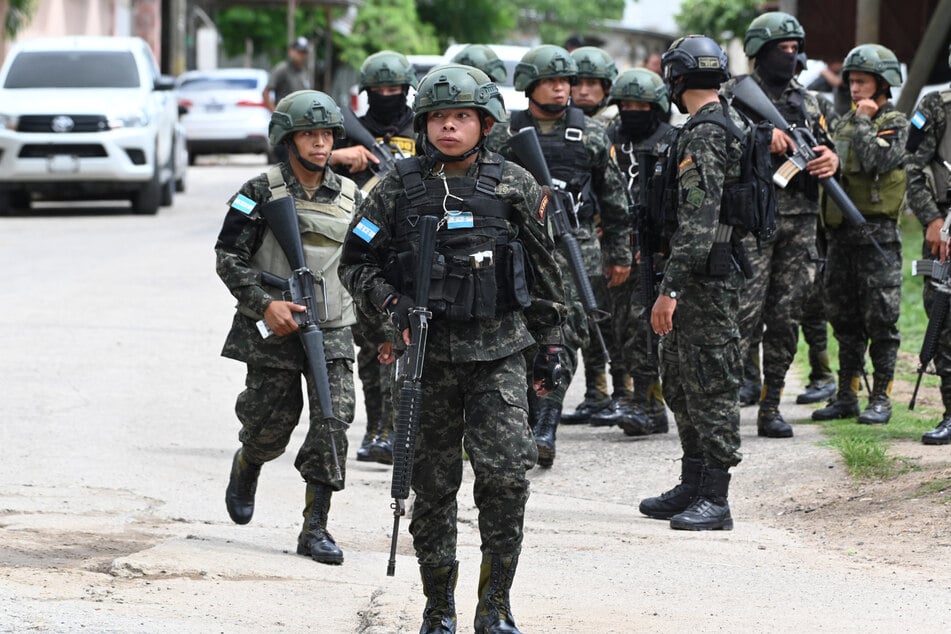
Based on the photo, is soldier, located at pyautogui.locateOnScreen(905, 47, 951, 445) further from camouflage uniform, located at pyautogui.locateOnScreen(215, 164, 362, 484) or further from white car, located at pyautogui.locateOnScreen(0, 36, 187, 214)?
white car, located at pyautogui.locateOnScreen(0, 36, 187, 214)

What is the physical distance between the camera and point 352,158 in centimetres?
866

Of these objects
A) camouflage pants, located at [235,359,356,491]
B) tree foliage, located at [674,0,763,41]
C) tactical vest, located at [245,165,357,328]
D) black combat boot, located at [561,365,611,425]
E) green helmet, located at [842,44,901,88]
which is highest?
tree foliage, located at [674,0,763,41]

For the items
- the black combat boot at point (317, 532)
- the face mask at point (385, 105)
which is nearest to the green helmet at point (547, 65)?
the face mask at point (385, 105)

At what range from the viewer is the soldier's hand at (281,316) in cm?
654

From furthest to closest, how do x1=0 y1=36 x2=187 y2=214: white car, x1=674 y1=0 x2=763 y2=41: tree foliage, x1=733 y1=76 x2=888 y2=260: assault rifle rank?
x1=674 y1=0 x2=763 y2=41: tree foliage < x1=0 y1=36 x2=187 y2=214: white car < x1=733 y1=76 x2=888 y2=260: assault rifle

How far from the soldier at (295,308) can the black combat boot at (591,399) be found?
3.58m

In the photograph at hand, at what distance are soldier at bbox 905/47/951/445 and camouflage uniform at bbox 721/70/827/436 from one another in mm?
500

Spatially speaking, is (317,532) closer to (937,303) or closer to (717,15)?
(937,303)

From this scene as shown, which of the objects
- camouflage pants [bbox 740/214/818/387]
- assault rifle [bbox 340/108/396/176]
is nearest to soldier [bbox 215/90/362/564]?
assault rifle [bbox 340/108/396/176]

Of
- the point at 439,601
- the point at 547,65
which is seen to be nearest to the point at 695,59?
the point at 547,65

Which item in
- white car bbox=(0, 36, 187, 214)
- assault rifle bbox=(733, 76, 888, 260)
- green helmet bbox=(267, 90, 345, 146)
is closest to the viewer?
green helmet bbox=(267, 90, 345, 146)

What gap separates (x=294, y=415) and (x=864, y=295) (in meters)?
4.10

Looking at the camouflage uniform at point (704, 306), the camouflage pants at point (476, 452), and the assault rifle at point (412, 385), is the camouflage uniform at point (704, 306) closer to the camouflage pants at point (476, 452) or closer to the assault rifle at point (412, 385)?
the camouflage pants at point (476, 452)

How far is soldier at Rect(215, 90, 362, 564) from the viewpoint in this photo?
6.64m
